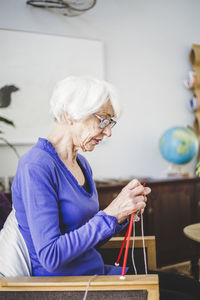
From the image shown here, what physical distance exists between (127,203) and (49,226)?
28cm

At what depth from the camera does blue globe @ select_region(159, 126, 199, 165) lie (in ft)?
9.55

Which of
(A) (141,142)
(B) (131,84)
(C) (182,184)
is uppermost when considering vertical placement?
(B) (131,84)

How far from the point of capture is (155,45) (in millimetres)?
3271

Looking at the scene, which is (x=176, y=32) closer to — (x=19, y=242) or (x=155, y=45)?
(x=155, y=45)

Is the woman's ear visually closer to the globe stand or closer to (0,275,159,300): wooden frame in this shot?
(0,275,159,300): wooden frame

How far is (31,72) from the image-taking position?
2668 millimetres

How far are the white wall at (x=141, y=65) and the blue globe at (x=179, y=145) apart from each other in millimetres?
299

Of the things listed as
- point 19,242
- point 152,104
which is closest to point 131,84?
point 152,104

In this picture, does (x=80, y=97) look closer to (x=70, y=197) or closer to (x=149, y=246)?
(x=70, y=197)

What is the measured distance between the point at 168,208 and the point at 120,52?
154 centimetres

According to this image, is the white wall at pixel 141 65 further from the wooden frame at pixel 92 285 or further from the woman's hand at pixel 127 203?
the wooden frame at pixel 92 285

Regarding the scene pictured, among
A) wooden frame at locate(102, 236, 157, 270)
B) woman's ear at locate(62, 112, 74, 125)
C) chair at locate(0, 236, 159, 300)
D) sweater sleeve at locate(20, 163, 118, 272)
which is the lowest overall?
wooden frame at locate(102, 236, 157, 270)

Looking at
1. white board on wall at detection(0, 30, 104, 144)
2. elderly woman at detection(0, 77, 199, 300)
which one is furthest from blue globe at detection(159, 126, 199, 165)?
elderly woman at detection(0, 77, 199, 300)

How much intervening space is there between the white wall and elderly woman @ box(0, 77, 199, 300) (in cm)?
170
